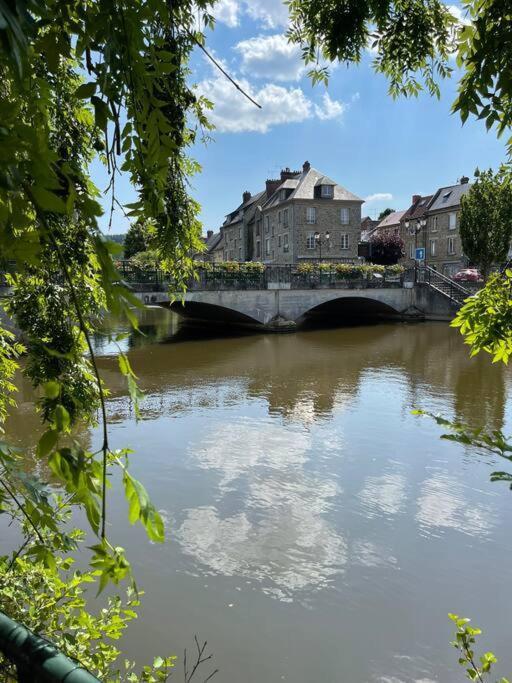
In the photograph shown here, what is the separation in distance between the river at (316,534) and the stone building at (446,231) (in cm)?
3252

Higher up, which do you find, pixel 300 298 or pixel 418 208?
pixel 418 208

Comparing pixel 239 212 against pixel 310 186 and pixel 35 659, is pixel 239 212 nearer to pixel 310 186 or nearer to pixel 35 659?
pixel 310 186

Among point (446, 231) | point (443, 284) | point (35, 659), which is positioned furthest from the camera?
point (446, 231)

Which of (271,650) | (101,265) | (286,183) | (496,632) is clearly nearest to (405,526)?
(496,632)

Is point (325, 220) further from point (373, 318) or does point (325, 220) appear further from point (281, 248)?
point (373, 318)

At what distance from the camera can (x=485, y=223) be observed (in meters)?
29.1

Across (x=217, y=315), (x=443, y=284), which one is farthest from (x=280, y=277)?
(x=443, y=284)

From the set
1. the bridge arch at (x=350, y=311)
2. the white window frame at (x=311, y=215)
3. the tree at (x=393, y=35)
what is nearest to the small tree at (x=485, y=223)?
the bridge arch at (x=350, y=311)

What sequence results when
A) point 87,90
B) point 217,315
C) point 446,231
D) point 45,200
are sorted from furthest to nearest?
point 446,231
point 217,315
point 87,90
point 45,200

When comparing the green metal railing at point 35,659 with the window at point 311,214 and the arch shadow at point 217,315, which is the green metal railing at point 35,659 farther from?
the window at point 311,214

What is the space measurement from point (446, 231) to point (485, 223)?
50.2ft

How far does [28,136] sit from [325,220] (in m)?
42.8

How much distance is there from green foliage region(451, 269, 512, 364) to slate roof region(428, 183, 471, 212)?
141 feet

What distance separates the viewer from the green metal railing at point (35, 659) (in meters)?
0.84
